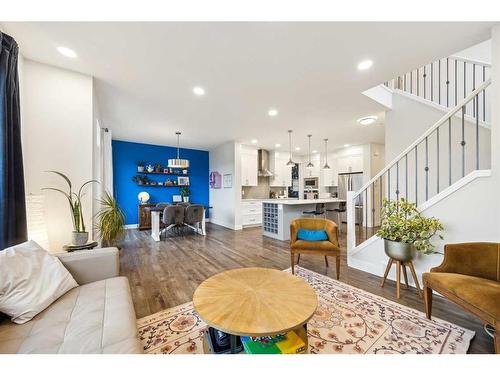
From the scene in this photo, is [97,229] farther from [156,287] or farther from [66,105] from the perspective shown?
[66,105]

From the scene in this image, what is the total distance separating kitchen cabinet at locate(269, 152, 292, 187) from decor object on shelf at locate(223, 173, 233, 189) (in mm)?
1906

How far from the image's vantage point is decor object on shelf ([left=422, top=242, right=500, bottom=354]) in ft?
4.24

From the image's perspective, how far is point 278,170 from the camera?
24.8ft

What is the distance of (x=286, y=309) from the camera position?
1.19m

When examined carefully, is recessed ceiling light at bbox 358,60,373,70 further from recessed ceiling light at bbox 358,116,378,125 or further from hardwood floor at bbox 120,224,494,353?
hardwood floor at bbox 120,224,494,353

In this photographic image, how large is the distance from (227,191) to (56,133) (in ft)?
14.3

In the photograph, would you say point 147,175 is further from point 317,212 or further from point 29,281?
point 29,281

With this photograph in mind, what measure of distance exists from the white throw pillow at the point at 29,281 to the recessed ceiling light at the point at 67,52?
198 cm

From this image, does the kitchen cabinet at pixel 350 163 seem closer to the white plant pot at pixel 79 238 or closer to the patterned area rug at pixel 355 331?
the patterned area rug at pixel 355 331

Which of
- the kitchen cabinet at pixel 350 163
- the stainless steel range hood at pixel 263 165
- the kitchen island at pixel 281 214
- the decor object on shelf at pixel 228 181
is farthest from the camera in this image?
the stainless steel range hood at pixel 263 165

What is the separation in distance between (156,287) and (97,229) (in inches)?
55.3

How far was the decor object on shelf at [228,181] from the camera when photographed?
6.18m

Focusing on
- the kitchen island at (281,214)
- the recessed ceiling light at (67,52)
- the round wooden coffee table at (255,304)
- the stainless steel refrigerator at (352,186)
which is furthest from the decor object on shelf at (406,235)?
the stainless steel refrigerator at (352,186)

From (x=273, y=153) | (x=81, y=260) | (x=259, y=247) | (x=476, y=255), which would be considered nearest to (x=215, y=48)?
(x=81, y=260)
